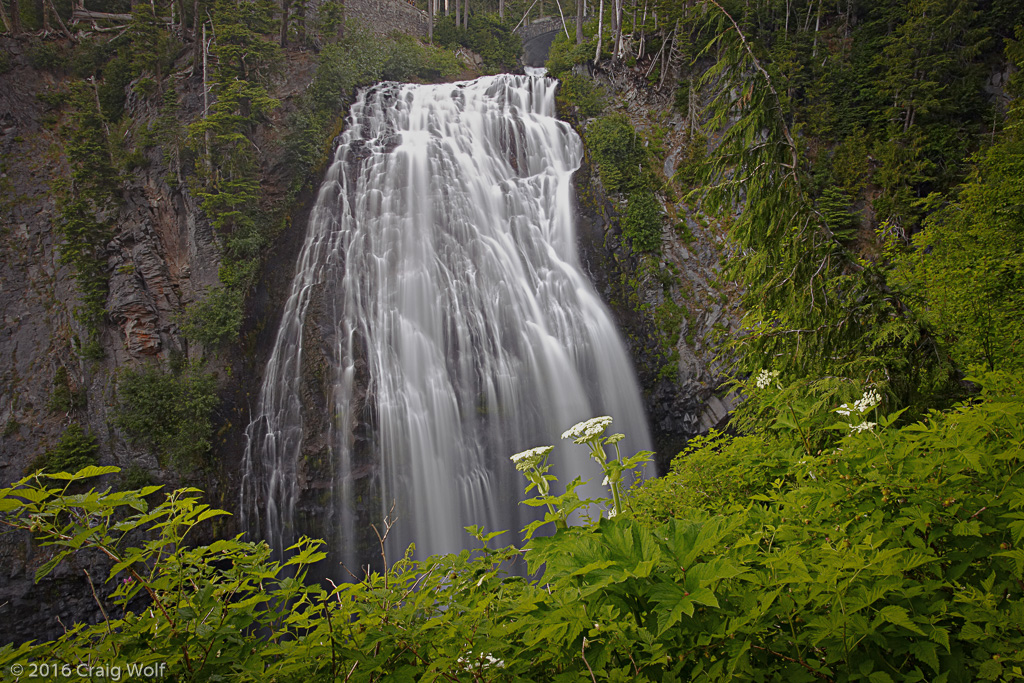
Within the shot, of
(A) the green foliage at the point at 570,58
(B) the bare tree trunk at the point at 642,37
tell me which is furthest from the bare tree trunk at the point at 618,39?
(A) the green foliage at the point at 570,58

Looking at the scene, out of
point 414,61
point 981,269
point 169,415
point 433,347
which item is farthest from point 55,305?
point 981,269

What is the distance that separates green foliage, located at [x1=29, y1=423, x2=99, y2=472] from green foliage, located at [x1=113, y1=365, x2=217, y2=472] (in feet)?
3.56

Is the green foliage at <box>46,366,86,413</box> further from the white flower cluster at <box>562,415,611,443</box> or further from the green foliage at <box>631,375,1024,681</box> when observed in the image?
the green foliage at <box>631,375,1024,681</box>

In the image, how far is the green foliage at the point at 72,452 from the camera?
40.2 feet

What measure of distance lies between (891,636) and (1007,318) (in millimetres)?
7783

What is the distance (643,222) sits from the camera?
53.8 ft

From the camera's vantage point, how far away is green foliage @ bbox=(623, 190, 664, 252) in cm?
1614

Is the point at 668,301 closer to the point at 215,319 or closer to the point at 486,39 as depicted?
the point at 215,319

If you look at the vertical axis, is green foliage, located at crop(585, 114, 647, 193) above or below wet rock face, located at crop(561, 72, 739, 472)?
above

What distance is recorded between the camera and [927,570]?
151cm

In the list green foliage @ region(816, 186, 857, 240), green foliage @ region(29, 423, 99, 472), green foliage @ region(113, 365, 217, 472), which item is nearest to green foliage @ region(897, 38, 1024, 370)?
green foliage @ region(816, 186, 857, 240)

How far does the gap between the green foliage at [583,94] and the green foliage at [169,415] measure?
16.5 m

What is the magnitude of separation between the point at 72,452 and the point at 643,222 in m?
17.7

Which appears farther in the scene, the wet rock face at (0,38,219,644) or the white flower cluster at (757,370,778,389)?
the wet rock face at (0,38,219,644)
